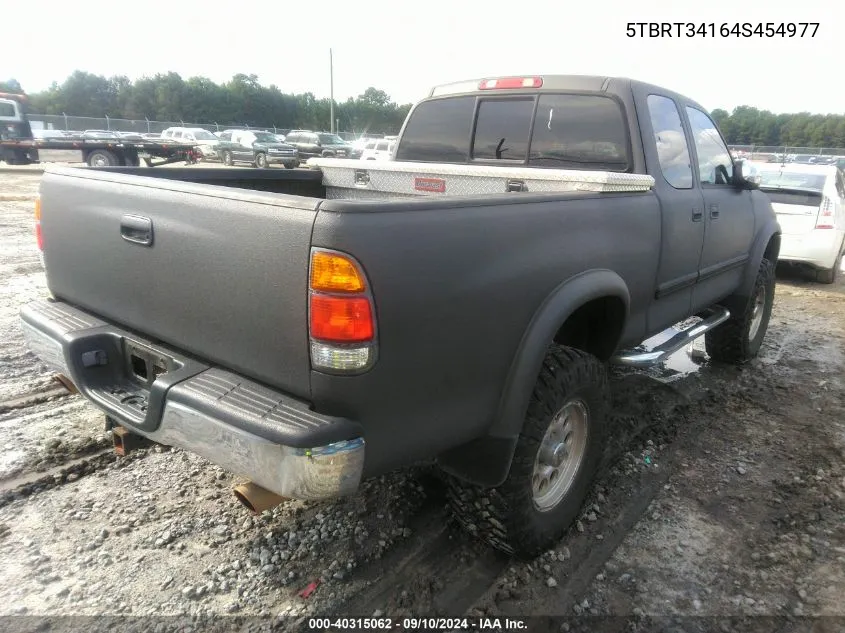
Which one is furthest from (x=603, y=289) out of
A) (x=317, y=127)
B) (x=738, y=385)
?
(x=317, y=127)

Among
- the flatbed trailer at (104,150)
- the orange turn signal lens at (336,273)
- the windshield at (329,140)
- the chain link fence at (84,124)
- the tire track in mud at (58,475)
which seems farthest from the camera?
the chain link fence at (84,124)

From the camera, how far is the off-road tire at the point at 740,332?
4914mm

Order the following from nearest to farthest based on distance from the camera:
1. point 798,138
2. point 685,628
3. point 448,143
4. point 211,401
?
point 211,401 → point 685,628 → point 448,143 → point 798,138

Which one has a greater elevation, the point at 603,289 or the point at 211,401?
the point at 603,289

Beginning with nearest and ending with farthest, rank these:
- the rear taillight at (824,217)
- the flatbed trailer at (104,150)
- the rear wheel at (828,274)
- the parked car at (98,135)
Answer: the rear taillight at (824,217) → the rear wheel at (828,274) → the flatbed trailer at (104,150) → the parked car at (98,135)

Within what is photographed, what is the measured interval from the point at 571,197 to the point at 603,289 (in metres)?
0.43

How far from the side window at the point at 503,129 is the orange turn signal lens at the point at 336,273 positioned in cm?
237

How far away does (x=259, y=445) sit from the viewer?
1755 mm

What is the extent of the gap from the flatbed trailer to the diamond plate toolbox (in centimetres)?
1780

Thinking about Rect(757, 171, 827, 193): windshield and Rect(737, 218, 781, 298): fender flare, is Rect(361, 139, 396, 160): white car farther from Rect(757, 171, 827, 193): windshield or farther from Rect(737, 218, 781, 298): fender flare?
Rect(737, 218, 781, 298): fender flare

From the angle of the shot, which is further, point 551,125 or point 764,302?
point 764,302

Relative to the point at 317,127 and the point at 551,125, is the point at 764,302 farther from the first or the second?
the point at 317,127

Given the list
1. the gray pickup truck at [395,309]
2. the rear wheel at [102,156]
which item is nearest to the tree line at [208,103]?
the rear wheel at [102,156]

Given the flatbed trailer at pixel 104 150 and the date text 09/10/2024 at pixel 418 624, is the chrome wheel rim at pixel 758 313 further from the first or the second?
the flatbed trailer at pixel 104 150
